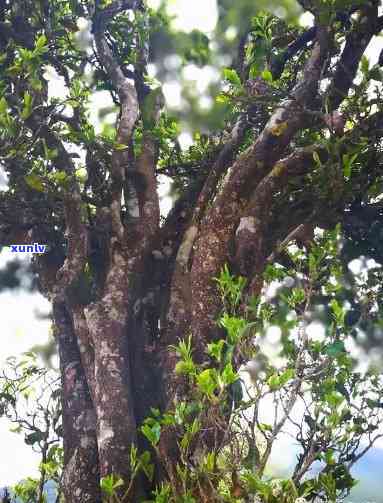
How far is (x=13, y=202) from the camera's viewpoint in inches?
197

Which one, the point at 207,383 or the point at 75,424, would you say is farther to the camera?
the point at 75,424

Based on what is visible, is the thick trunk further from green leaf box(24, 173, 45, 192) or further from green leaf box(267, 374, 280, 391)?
green leaf box(267, 374, 280, 391)

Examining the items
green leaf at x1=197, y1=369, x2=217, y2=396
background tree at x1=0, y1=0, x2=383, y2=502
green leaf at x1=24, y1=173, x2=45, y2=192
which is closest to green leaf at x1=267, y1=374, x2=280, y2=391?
background tree at x1=0, y1=0, x2=383, y2=502

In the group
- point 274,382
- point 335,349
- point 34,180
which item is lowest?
point 274,382

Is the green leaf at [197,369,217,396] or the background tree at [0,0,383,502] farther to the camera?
the background tree at [0,0,383,502]

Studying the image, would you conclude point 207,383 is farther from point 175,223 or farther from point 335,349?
point 175,223

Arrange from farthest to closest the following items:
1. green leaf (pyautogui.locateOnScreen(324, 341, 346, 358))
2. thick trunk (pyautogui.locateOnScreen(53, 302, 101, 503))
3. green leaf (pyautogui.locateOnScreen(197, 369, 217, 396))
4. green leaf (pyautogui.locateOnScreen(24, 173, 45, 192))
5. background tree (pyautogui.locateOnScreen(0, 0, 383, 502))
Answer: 1. green leaf (pyautogui.locateOnScreen(24, 173, 45, 192))
2. thick trunk (pyautogui.locateOnScreen(53, 302, 101, 503))
3. background tree (pyautogui.locateOnScreen(0, 0, 383, 502))
4. green leaf (pyautogui.locateOnScreen(324, 341, 346, 358))
5. green leaf (pyautogui.locateOnScreen(197, 369, 217, 396))

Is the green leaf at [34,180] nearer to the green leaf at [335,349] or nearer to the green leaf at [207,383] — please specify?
the green leaf at [207,383]

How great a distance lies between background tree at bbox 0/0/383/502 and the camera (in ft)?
11.6

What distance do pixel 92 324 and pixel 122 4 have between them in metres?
3.60

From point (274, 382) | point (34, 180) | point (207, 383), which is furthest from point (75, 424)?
point (274, 382)

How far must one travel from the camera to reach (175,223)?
16.9 feet

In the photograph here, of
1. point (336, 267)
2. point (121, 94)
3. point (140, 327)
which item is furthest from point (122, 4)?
point (336, 267)

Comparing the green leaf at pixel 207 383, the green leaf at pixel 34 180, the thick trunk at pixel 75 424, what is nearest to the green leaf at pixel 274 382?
the green leaf at pixel 207 383
